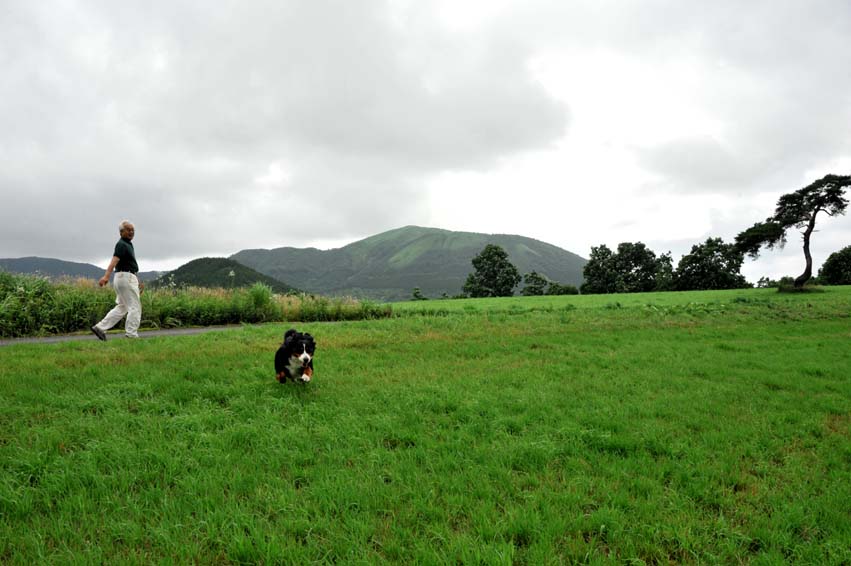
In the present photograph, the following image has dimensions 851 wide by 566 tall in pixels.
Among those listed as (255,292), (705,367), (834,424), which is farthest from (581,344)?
(255,292)

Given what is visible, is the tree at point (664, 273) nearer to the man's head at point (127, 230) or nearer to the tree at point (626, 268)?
the tree at point (626, 268)

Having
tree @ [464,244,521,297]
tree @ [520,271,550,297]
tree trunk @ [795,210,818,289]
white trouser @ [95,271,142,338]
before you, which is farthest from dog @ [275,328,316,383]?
tree @ [520,271,550,297]

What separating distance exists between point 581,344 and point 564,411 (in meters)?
6.98

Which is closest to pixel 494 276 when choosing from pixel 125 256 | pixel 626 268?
pixel 626 268

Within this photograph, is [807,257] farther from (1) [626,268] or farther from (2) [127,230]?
(2) [127,230]

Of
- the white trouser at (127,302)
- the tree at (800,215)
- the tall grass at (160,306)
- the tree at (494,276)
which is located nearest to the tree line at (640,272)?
the tree at (494,276)

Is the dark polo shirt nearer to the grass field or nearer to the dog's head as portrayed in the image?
the grass field

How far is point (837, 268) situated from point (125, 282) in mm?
92614

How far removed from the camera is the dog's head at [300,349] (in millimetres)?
6785

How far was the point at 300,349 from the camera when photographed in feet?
22.5

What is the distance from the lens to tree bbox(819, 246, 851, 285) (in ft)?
214

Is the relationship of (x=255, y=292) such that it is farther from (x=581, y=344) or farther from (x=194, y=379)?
(x=581, y=344)

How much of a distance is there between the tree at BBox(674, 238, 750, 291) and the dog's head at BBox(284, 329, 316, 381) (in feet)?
272

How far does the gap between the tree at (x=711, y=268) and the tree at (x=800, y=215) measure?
37.3m
